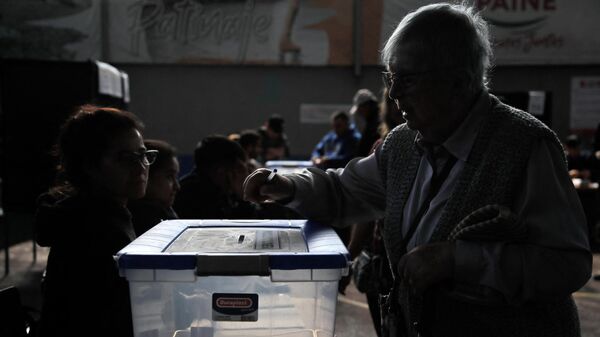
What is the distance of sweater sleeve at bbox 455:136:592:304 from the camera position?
1446 millimetres

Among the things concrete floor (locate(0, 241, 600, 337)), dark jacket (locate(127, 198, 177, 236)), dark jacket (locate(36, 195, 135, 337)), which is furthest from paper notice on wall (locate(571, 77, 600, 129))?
dark jacket (locate(36, 195, 135, 337))

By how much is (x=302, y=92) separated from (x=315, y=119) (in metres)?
0.65

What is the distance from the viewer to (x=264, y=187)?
6.05ft

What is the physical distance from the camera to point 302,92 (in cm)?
1488

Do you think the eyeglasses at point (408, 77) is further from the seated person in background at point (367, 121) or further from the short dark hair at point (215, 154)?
the seated person in background at point (367, 121)

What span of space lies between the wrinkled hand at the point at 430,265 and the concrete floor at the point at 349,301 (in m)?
3.24

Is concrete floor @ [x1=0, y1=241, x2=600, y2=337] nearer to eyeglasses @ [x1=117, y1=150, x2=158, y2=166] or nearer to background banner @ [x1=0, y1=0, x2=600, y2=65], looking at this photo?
eyeglasses @ [x1=117, y1=150, x2=158, y2=166]

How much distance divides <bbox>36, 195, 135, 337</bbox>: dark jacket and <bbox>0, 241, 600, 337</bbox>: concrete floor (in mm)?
3039

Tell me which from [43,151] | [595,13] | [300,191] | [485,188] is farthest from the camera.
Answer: [595,13]

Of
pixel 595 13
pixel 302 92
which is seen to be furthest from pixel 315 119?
pixel 595 13

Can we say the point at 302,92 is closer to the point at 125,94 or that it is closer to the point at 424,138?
the point at 125,94

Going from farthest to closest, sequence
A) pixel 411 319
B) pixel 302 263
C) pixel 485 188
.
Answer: pixel 411 319 → pixel 485 188 → pixel 302 263

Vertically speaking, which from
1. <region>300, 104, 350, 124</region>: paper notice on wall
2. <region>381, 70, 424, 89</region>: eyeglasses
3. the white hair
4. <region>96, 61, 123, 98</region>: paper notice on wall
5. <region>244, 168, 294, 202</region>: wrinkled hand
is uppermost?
the white hair

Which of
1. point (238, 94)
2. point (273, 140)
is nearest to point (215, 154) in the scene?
point (273, 140)
